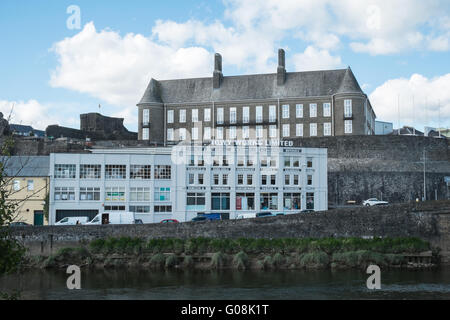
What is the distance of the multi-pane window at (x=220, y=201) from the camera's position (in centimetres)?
5181

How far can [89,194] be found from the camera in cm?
4981

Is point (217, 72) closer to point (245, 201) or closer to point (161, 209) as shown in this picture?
point (245, 201)

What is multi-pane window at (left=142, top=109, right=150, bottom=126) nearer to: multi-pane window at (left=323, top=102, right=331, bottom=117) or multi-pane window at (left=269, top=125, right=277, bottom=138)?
multi-pane window at (left=269, top=125, right=277, bottom=138)

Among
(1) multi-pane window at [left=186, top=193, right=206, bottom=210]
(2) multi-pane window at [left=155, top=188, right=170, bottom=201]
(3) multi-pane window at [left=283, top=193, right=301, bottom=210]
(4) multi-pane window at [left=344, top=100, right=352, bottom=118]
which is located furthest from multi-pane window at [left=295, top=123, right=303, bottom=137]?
(2) multi-pane window at [left=155, top=188, right=170, bottom=201]

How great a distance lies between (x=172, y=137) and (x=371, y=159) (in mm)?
29623

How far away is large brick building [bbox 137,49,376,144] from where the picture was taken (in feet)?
236

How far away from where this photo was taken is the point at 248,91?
251 feet

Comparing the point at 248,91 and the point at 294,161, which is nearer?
the point at 294,161

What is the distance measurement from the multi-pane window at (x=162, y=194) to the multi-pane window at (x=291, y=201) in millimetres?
11859

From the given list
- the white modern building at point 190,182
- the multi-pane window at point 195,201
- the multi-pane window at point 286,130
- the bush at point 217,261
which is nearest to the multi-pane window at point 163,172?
the white modern building at point 190,182

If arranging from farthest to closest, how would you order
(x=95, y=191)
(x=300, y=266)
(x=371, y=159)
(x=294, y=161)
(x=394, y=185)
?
(x=371, y=159) → (x=394, y=185) → (x=294, y=161) → (x=95, y=191) → (x=300, y=266)

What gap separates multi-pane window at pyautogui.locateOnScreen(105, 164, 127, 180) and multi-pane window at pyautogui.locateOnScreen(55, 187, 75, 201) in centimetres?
379

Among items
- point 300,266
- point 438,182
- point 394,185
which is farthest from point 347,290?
point 438,182
